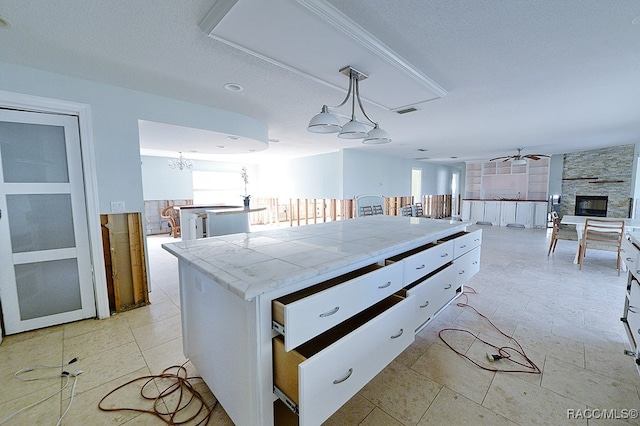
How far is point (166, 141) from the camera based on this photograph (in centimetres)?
383

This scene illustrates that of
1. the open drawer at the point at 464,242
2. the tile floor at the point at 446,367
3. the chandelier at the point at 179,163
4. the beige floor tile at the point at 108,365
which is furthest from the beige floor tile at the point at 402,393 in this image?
the chandelier at the point at 179,163

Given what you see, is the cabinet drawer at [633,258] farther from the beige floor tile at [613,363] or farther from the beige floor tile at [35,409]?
the beige floor tile at [35,409]

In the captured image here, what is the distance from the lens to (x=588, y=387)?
1.59m

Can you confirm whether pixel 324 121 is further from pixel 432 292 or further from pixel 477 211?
pixel 477 211

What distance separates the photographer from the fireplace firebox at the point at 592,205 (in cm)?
705

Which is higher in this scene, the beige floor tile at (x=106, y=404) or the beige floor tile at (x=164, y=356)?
the beige floor tile at (x=164, y=356)

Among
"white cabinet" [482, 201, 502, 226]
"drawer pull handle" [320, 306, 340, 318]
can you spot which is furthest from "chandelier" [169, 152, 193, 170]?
"white cabinet" [482, 201, 502, 226]

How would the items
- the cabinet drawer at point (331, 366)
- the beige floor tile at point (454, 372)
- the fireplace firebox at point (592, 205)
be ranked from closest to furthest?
1. the cabinet drawer at point (331, 366)
2. the beige floor tile at point (454, 372)
3. the fireplace firebox at point (592, 205)

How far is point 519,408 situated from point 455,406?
0.35 meters

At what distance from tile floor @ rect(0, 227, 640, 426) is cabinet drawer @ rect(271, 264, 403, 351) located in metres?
0.66

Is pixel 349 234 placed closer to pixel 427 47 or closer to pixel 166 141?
pixel 427 47

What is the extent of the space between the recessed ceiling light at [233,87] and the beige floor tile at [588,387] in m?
3.32

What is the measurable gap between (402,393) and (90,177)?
3.13 metres

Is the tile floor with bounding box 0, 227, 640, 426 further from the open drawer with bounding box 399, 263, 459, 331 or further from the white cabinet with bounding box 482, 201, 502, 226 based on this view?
the white cabinet with bounding box 482, 201, 502, 226
